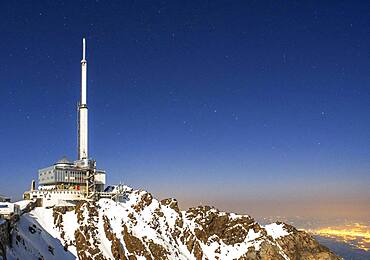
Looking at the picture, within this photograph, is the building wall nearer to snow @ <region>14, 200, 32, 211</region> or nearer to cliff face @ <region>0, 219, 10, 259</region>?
snow @ <region>14, 200, 32, 211</region>

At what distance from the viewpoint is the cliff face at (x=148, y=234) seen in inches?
3718

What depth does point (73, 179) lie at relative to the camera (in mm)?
122562

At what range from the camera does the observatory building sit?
111869 mm

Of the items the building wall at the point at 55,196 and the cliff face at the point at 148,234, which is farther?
the building wall at the point at 55,196

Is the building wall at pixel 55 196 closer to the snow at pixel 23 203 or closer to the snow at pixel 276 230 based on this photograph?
the snow at pixel 23 203

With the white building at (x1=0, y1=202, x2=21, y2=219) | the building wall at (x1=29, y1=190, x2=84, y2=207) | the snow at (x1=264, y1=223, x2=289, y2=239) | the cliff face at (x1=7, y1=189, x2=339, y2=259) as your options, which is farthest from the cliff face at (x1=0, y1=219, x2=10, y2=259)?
the snow at (x1=264, y1=223, x2=289, y2=239)

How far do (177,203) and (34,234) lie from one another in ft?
186

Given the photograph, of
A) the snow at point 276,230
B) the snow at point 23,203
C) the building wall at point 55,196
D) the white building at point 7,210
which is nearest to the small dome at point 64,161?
the building wall at point 55,196

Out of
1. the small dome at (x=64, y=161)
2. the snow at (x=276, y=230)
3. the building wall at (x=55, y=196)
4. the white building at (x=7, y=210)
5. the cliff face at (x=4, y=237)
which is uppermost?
the small dome at (x=64, y=161)

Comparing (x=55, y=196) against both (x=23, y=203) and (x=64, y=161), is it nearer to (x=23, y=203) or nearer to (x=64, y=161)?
(x=23, y=203)

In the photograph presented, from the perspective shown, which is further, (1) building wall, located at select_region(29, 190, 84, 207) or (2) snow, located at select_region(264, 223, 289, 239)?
(2) snow, located at select_region(264, 223, 289, 239)

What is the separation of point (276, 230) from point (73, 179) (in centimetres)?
6984

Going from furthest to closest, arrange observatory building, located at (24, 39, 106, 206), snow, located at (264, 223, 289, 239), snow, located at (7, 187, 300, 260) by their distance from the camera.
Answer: snow, located at (264, 223, 289, 239) < observatory building, located at (24, 39, 106, 206) < snow, located at (7, 187, 300, 260)

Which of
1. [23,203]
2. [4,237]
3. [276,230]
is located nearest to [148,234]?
[23,203]
